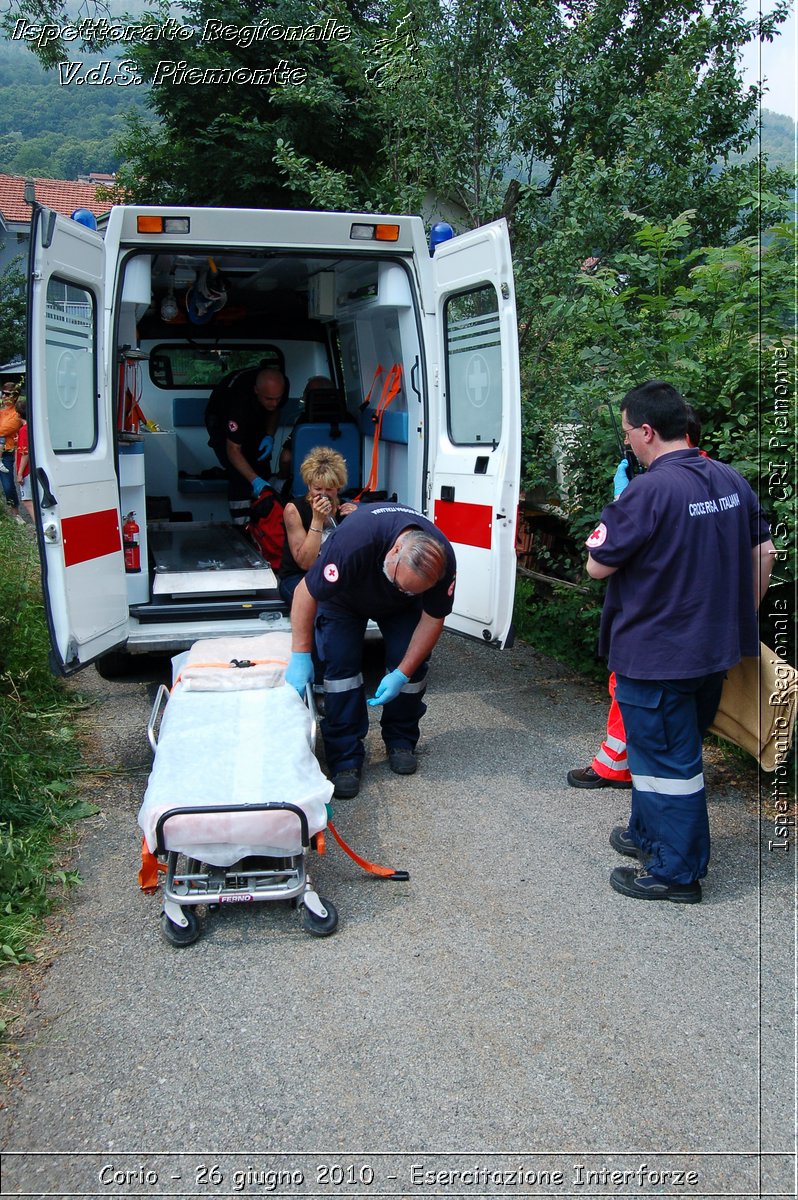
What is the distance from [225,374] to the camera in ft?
26.6

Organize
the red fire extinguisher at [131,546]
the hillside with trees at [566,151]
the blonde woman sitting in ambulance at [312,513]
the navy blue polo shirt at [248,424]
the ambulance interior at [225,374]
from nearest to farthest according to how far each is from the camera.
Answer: the blonde woman sitting in ambulance at [312,513] < the red fire extinguisher at [131,546] < the ambulance interior at [225,374] < the hillside with trees at [566,151] < the navy blue polo shirt at [248,424]

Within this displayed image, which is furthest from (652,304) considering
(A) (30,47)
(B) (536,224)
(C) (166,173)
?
(C) (166,173)

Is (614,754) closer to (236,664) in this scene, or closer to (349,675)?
(349,675)

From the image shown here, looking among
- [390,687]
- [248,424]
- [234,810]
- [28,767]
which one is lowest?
[28,767]

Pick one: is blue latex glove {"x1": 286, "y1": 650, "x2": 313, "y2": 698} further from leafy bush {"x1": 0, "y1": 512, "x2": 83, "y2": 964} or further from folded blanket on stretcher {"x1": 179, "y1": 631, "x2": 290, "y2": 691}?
leafy bush {"x1": 0, "y1": 512, "x2": 83, "y2": 964}

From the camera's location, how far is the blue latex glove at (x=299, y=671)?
13.2ft

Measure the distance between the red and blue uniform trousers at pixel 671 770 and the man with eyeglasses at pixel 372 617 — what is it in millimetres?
978

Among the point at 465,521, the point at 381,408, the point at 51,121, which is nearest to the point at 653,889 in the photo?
the point at 465,521

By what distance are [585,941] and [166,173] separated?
13159mm

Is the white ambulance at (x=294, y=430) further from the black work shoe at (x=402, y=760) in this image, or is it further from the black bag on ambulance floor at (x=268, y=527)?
the black work shoe at (x=402, y=760)

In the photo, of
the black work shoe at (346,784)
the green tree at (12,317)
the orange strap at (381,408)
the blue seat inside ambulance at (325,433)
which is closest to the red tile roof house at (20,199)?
the green tree at (12,317)

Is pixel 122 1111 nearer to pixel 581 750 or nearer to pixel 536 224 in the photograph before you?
pixel 581 750

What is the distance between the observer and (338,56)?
774cm

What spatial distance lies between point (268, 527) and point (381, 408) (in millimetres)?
1136
